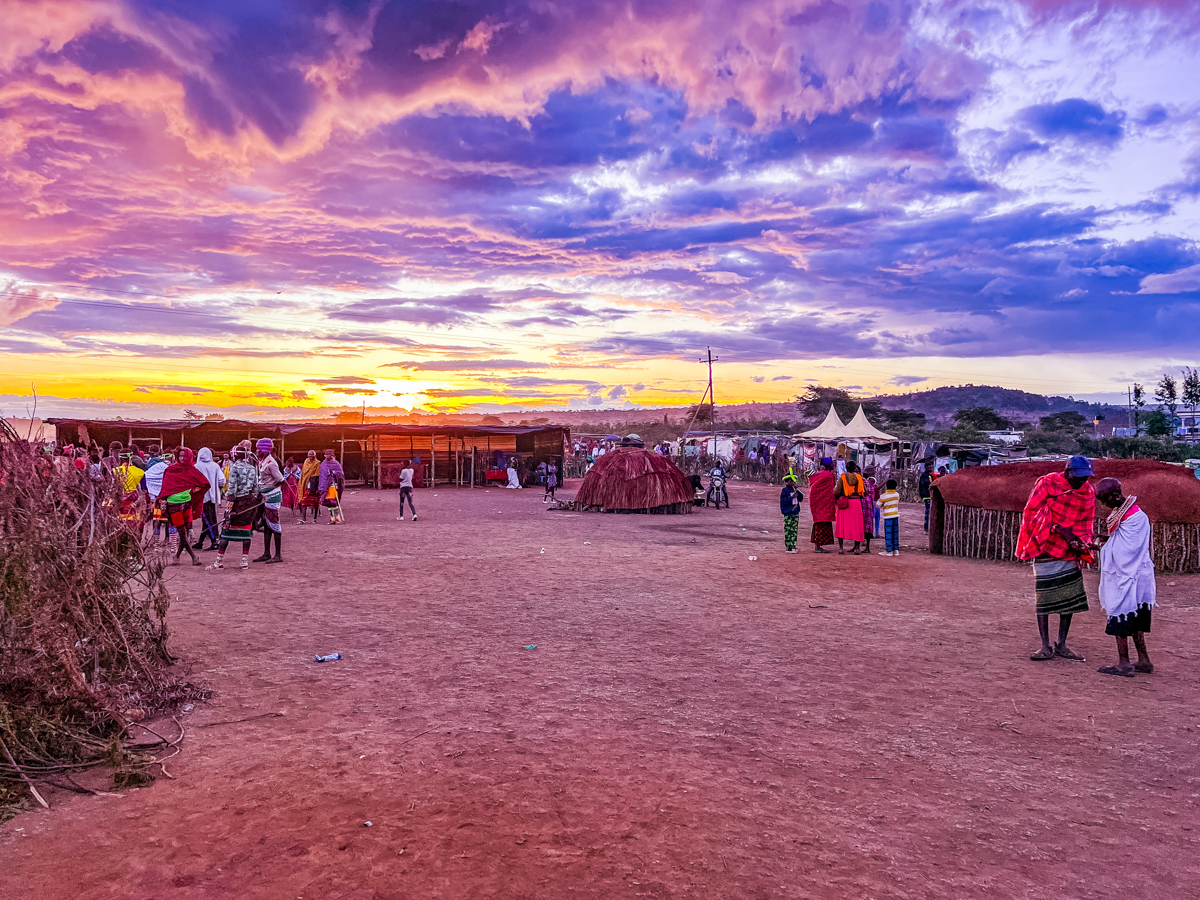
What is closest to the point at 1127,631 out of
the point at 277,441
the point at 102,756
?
the point at 102,756

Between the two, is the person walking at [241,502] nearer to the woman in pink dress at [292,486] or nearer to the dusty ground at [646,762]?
the dusty ground at [646,762]

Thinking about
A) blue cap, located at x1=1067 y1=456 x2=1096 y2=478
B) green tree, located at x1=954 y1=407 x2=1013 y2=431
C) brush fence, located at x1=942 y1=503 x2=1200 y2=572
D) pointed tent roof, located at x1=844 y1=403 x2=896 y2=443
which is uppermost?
green tree, located at x1=954 y1=407 x2=1013 y2=431

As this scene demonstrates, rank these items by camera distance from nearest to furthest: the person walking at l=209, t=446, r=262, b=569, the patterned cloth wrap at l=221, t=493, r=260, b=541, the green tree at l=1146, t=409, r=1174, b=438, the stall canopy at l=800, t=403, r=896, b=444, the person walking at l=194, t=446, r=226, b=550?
the person walking at l=209, t=446, r=262, b=569, the patterned cloth wrap at l=221, t=493, r=260, b=541, the person walking at l=194, t=446, r=226, b=550, the stall canopy at l=800, t=403, r=896, b=444, the green tree at l=1146, t=409, r=1174, b=438

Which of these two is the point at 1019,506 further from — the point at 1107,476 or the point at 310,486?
the point at 310,486

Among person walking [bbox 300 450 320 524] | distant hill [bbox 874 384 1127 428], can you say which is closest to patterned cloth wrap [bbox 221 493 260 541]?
person walking [bbox 300 450 320 524]

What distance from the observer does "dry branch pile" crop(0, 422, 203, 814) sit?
441 centimetres

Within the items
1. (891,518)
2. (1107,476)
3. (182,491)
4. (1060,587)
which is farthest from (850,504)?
(182,491)

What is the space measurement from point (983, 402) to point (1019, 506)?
11127 centimetres

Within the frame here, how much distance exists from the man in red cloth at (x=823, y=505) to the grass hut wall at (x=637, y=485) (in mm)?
8243

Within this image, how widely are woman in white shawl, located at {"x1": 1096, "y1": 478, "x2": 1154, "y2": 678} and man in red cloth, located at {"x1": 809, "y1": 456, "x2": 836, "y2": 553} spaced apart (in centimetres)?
724

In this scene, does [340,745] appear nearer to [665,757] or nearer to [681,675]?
[665,757]

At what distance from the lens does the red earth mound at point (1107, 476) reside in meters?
11.7

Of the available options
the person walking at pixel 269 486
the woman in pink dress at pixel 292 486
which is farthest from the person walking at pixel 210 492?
the woman in pink dress at pixel 292 486

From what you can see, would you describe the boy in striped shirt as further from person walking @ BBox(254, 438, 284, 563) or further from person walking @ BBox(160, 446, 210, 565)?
person walking @ BBox(160, 446, 210, 565)
